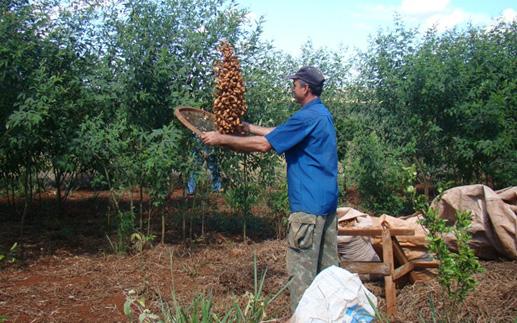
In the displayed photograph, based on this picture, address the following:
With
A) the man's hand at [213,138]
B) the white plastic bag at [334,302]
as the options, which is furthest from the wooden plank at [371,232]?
the white plastic bag at [334,302]

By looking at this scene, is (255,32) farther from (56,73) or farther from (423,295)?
(423,295)

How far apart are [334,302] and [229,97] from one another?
7.21 ft

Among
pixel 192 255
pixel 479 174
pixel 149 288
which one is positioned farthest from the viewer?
pixel 479 174

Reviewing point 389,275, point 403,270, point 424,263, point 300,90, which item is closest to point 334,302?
point 300,90

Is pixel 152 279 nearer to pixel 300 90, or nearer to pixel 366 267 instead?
pixel 366 267

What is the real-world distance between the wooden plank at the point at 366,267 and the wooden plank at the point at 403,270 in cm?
17

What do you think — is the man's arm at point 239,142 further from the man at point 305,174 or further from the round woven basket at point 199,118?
the round woven basket at point 199,118

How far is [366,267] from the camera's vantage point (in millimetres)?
5184

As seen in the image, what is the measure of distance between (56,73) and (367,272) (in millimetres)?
4434

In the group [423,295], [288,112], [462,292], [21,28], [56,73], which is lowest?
[423,295]

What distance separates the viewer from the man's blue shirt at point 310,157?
4.15m

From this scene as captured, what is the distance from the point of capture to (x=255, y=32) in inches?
308

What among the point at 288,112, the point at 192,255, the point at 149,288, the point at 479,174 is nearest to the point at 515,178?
the point at 479,174

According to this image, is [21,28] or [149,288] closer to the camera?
[149,288]
